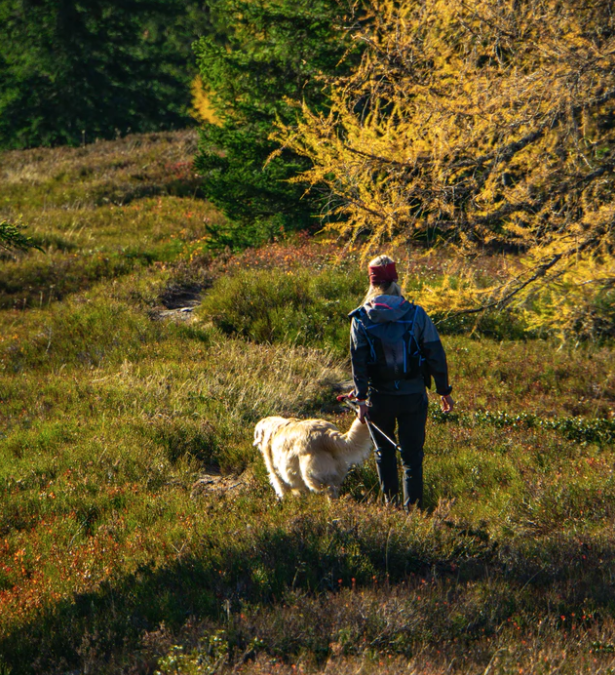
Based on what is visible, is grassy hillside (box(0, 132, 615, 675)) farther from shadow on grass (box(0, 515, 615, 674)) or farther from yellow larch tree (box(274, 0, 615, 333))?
yellow larch tree (box(274, 0, 615, 333))

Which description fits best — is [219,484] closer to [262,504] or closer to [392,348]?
[262,504]

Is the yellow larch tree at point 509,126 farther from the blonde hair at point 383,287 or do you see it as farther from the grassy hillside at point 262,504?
the blonde hair at point 383,287

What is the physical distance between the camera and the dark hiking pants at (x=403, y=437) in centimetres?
509

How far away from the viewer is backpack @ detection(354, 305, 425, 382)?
4.93 metres

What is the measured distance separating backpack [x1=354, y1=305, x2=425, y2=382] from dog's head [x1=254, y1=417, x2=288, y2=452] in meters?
1.13

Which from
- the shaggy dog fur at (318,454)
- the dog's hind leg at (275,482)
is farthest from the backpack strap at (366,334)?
the dog's hind leg at (275,482)

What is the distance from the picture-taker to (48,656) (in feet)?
11.6

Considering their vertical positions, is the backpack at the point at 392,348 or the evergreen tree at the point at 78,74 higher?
the evergreen tree at the point at 78,74

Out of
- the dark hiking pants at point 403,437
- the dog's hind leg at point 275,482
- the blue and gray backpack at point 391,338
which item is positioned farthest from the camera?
the dog's hind leg at point 275,482

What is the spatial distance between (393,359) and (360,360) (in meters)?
0.23

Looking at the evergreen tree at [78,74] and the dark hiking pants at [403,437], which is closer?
the dark hiking pants at [403,437]

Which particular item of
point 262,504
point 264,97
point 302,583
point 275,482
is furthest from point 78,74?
point 302,583

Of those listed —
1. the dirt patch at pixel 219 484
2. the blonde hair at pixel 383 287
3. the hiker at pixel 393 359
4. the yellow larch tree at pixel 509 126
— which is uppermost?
the yellow larch tree at pixel 509 126

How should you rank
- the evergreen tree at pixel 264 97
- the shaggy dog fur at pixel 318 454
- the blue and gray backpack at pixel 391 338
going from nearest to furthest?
the blue and gray backpack at pixel 391 338 → the shaggy dog fur at pixel 318 454 → the evergreen tree at pixel 264 97
